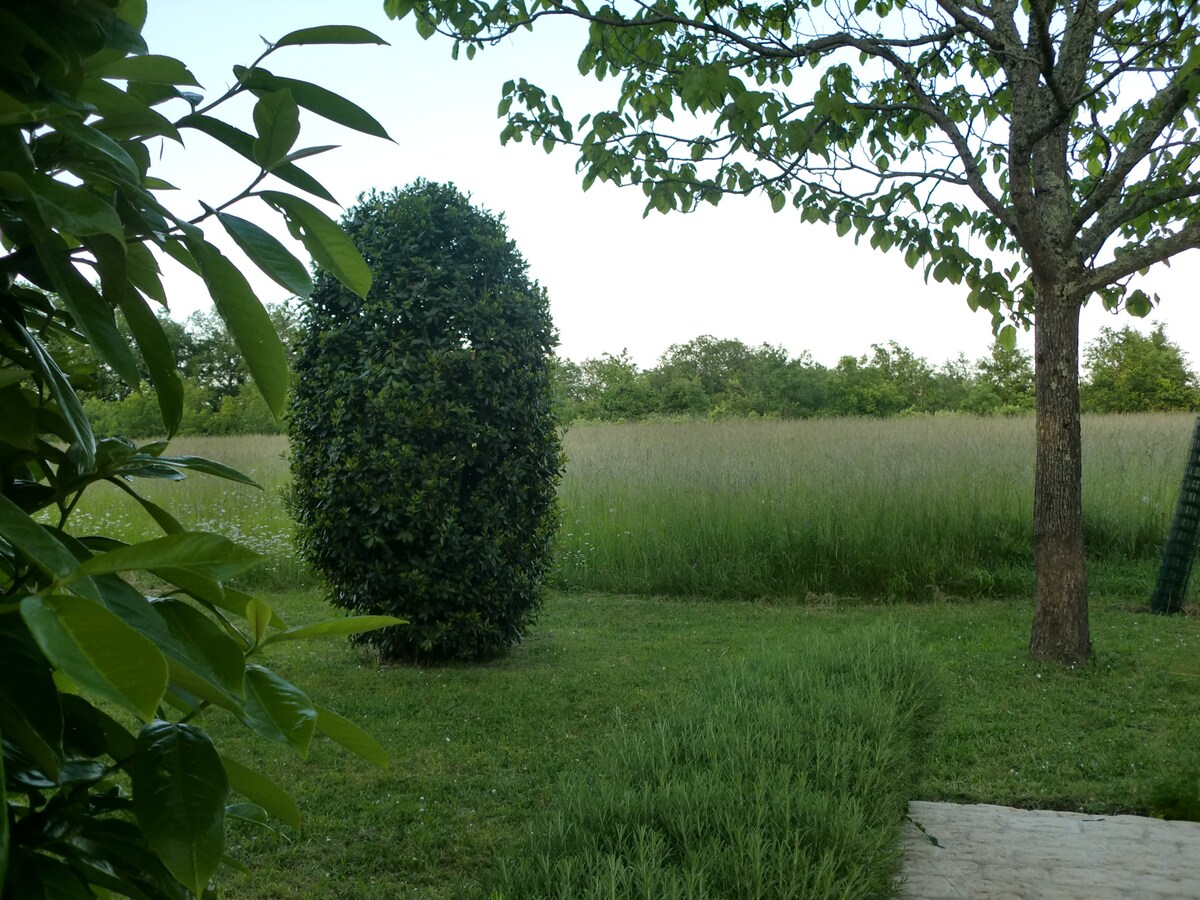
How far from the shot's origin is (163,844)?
0.59 meters

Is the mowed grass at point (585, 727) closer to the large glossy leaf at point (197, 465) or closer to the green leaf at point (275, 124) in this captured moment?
the large glossy leaf at point (197, 465)

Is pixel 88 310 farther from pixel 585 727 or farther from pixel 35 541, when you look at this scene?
pixel 585 727

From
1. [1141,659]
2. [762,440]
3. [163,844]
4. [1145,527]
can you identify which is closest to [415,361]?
[1141,659]

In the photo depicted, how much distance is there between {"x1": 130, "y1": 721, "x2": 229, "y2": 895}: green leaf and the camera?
59 centimetres

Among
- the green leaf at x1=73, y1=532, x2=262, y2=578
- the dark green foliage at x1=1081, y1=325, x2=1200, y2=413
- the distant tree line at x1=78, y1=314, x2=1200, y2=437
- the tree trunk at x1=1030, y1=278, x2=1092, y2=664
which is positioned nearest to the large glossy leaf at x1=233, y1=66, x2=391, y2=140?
the green leaf at x1=73, y1=532, x2=262, y2=578

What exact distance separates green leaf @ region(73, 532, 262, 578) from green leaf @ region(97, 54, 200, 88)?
388 mm

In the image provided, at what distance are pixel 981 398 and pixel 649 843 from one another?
124 feet

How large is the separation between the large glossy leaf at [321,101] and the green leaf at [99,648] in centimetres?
42

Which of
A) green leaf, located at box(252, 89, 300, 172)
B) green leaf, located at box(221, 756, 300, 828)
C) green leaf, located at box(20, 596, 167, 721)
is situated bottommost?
green leaf, located at box(221, 756, 300, 828)

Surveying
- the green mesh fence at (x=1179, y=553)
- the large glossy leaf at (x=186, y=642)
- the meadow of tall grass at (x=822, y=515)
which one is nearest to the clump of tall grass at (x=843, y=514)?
the meadow of tall grass at (x=822, y=515)

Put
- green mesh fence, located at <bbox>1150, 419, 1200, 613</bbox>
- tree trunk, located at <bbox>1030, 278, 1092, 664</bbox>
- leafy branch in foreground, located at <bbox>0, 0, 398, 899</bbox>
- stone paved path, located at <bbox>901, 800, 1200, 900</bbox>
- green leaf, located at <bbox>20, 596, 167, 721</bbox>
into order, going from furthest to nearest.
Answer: green mesh fence, located at <bbox>1150, 419, 1200, 613</bbox>, tree trunk, located at <bbox>1030, 278, 1092, 664</bbox>, stone paved path, located at <bbox>901, 800, 1200, 900</bbox>, leafy branch in foreground, located at <bbox>0, 0, 398, 899</bbox>, green leaf, located at <bbox>20, 596, 167, 721</bbox>

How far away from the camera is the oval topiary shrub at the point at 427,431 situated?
6363 mm

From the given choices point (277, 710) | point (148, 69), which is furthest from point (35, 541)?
point (148, 69)

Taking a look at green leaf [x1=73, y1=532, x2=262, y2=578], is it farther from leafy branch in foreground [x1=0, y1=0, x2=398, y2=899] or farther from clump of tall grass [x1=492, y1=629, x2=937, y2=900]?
Answer: clump of tall grass [x1=492, y1=629, x2=937, y2=900]
